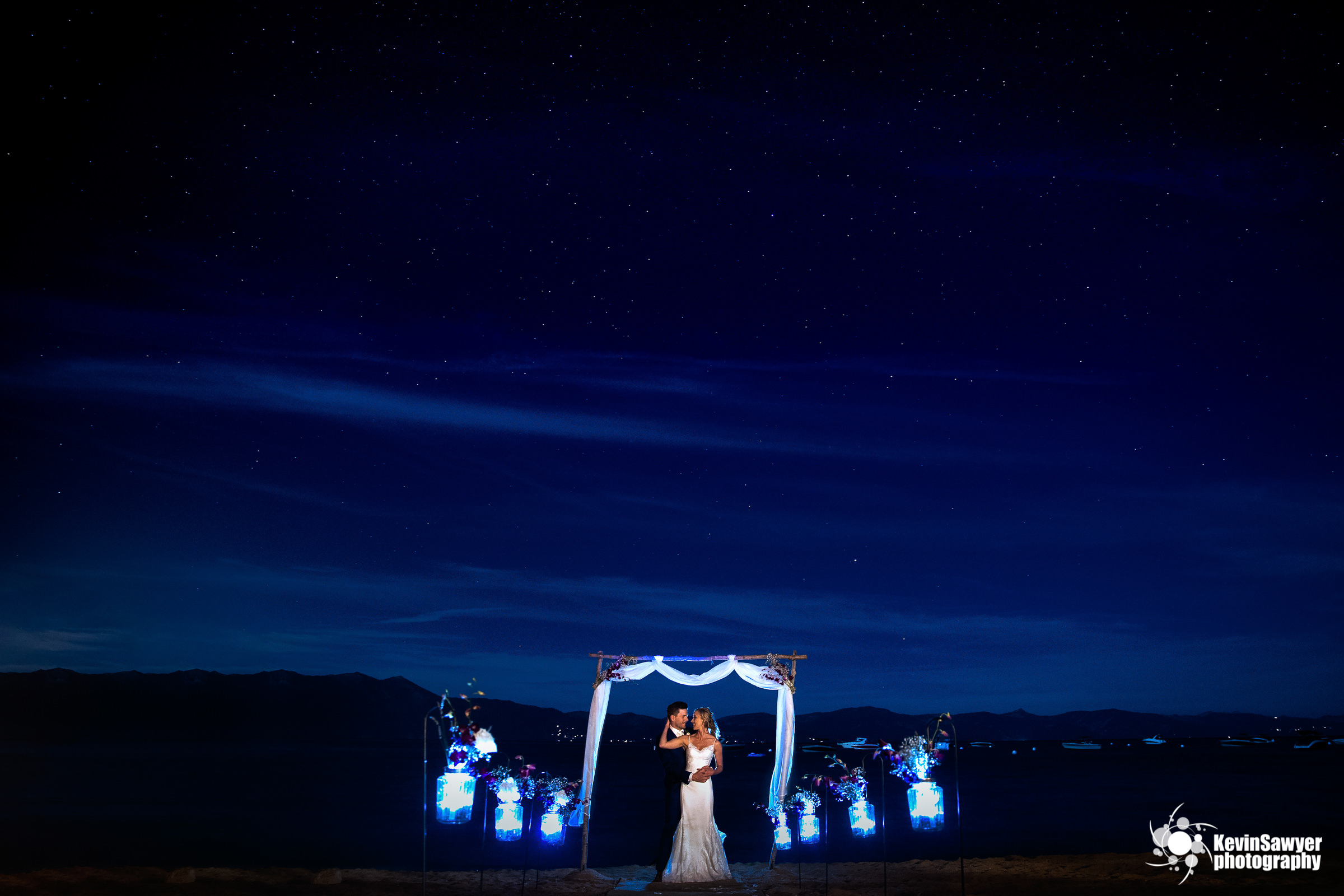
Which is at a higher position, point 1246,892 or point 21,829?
point 1246,892

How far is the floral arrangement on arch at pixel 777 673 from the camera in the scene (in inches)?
513

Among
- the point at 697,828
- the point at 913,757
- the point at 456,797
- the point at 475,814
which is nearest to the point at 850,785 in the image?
the point at 913,757

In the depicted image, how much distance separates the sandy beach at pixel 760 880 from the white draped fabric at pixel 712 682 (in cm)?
107

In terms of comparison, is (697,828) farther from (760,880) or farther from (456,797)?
(456,797)

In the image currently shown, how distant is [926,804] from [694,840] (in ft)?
12.4

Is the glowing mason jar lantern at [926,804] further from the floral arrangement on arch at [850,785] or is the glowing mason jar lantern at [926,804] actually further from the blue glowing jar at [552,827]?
the blue glowing jar at [552,827]

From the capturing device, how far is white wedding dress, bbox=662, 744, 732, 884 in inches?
440

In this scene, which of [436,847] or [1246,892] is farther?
[436,847]

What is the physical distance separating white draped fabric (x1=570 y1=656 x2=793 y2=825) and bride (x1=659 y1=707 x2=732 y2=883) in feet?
5.99

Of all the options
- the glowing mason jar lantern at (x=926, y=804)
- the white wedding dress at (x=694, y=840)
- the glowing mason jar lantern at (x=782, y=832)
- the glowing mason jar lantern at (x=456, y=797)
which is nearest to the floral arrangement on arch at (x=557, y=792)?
the glowing mason jar lantern at (x=456, y=797)

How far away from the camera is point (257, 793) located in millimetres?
48938

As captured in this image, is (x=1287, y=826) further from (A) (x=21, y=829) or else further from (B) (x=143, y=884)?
(A) (x=21, y=829)

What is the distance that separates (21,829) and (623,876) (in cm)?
2551

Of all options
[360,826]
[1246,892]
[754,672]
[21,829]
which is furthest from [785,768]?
[21,829]
